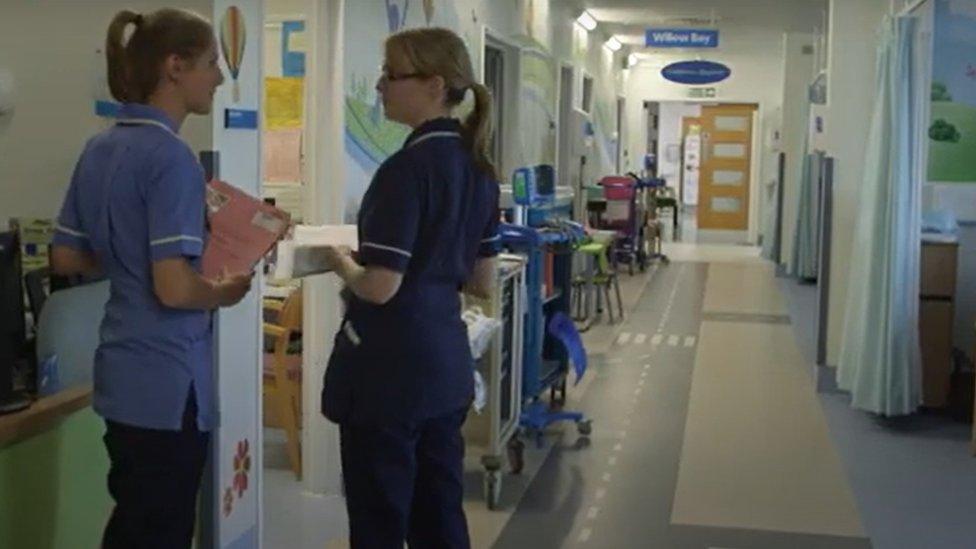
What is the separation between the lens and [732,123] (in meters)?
19.6

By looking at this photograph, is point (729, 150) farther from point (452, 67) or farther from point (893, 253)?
point (452, 67)

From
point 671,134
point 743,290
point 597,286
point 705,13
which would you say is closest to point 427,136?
point 597,286

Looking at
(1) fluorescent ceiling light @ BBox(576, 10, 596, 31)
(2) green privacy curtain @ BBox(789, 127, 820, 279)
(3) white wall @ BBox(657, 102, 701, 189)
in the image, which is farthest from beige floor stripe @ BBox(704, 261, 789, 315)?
(3) white wall @ BBox(657, 102, 701, 189)

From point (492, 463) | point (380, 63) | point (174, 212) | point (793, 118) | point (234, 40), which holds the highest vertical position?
point (793, 118)

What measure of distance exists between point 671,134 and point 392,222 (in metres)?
22.3

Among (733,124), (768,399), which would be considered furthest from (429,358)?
(733,124)

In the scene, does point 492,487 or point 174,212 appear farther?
point 492,487

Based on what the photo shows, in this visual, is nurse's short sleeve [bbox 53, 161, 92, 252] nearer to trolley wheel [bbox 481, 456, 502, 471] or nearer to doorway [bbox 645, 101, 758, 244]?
trolley wheel [bbox 481, 456, 502, 471]

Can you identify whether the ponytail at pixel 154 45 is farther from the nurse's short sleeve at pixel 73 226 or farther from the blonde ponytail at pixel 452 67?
the blonde ponytail at pixel 452 67

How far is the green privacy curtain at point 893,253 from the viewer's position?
5.81 m

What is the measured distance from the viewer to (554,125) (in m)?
10.4

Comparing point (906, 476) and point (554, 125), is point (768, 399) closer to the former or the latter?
point (906, 476)

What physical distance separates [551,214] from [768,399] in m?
1.76

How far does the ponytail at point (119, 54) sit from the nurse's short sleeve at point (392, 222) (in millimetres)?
531
